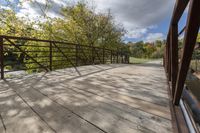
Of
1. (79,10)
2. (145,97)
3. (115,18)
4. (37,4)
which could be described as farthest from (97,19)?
(145,97)

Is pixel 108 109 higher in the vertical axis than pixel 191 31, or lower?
lower

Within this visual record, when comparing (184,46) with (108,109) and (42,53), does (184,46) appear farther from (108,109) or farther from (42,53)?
(42,53)

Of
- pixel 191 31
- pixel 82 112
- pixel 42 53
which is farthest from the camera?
pixel 42 53

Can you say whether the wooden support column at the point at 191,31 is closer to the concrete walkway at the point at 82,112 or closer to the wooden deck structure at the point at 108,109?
the wooden deck structure at the point at 108,109

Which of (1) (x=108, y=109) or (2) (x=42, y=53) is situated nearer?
(1) (x=108, y=109)

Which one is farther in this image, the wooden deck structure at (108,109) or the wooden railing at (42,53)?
the wooden railing at (42,53)

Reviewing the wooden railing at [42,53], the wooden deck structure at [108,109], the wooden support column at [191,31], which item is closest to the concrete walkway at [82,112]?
the wooden deck structure at [108,109]

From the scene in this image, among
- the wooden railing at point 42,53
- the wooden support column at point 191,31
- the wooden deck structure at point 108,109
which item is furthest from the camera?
the wooden railing at point 42,53

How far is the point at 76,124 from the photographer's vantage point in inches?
43.2

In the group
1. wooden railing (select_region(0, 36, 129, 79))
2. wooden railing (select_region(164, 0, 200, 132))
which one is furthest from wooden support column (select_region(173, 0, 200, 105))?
wooden railing (select_region(0, 36, 129, 79))

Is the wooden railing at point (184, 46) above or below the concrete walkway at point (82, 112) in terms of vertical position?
above

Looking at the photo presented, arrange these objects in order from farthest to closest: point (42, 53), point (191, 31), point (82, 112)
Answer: point (42, 53)
point (82, 112)
point (191, 31)

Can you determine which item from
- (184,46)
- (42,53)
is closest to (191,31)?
(184,46)

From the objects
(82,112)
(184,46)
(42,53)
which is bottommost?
(82,112)
